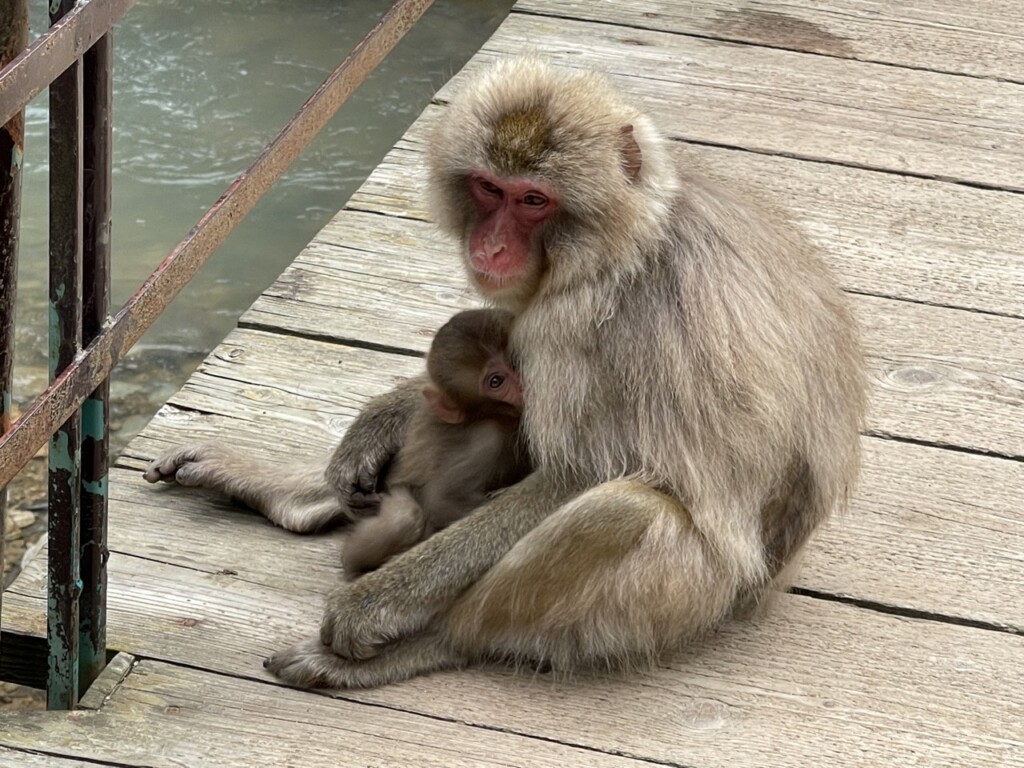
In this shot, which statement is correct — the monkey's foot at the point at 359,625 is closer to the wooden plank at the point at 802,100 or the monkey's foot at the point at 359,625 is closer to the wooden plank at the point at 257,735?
the wooden plank at the point at 257,735

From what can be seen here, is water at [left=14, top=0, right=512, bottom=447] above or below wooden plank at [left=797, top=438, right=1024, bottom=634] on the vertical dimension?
below

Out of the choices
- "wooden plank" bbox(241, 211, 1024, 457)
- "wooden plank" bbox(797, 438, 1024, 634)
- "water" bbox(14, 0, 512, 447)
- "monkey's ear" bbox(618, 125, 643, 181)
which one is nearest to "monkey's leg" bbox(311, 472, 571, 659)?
"monkey's ear" bbox(618, 125, 643, 181)

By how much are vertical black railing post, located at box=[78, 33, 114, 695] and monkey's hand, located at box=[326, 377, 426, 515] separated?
A: 68 cm

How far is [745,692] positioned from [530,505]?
54cm

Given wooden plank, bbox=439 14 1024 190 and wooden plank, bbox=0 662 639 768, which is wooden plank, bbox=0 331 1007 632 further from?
wooden plank, bbox=439 14 1024 190

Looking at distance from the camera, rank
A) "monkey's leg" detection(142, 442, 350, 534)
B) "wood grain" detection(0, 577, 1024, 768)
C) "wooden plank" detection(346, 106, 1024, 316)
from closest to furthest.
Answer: "wood grain" detection(0, 577, 1024, 768)
"monkey's leg" detection(142, 442, 350, 534)
"wooden plank" detection(346, 106, 1024, 316)

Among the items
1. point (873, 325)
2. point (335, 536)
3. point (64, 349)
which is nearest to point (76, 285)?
point (64, 349)

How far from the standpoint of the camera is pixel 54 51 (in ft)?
6.82

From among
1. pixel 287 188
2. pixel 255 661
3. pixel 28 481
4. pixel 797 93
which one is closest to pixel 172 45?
pixel 287 188

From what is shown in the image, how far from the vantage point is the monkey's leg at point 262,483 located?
11.2ft

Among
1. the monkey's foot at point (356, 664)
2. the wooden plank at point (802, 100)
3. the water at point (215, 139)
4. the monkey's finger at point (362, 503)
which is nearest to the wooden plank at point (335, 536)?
the monkey's finger at point (362, 503)

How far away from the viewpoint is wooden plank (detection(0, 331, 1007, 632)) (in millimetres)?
3273

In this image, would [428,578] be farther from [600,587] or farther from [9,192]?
[9,192]

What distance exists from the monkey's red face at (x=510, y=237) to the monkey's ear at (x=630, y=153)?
16 centimetres
